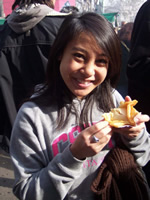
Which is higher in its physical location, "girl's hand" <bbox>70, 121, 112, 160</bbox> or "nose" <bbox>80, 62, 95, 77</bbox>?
"nose" <bbox>80, 62, 95, 77</bbox>

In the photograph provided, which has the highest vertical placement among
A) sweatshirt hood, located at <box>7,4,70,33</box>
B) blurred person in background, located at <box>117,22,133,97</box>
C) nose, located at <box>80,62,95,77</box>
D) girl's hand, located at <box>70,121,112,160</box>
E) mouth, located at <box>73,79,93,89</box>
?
sweatshirt hood, located at <box>7,4,70,33</box>

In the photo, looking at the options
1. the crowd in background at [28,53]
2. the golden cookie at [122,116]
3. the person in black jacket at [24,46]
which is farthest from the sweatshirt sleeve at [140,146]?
the person in black jacket at [24,46]

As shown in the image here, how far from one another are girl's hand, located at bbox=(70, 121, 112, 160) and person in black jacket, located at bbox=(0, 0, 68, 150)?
4.11 ft

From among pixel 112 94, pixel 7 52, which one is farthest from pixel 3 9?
pixel 112 94

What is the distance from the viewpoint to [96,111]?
1354 millimetres

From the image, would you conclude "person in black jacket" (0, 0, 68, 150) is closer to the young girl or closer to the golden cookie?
the young girl

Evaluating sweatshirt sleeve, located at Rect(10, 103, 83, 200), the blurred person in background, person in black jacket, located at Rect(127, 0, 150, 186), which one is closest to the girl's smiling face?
sweatshirt sleeve, located at Rect(10, 103, 83, 200)

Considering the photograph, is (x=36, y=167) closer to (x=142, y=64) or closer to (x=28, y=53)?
(x=142, y=64)

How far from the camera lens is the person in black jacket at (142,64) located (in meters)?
1.75

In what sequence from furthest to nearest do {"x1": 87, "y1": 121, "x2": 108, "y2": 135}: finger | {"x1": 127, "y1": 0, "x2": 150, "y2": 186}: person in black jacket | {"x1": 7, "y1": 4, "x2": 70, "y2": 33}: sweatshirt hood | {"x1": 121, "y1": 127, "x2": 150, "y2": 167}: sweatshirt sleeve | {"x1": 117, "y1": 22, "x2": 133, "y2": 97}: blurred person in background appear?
1. {"x1": 117, "y1": 22, "x2": 133, "y2": 97}: blurred person in background
2. {"x1": 7, "y1": 4, "x2": 70, "y2": 33}: sweatshirt hood
3. {"x1": 127, "y1": 0, "x2": 150, "y2": 186}: person in black jacket
4. {"x1": 121, "y1": 127, "x2": 150, "y2": 167}: sweatshirt sleeve
5. {"x1": 87, "y1": 121, "x2": 108, "y2": 135}: finger

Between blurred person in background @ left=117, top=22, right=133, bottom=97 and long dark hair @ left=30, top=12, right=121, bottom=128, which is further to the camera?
blurred person in background @ left=117, top=22, right=133, bottom=97

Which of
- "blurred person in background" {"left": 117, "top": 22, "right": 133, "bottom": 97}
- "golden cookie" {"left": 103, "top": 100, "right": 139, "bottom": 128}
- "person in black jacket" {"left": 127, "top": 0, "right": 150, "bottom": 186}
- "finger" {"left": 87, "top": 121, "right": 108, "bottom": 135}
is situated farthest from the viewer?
"blurred person in background" {"left": 117, "top": 22, "right": 133, "bottom": 97}

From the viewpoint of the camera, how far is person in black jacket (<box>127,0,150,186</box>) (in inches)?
68.9

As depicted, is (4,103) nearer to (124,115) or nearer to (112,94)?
(112,94)
